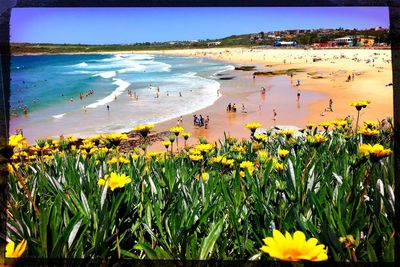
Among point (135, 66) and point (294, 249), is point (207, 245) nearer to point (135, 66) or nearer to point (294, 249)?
point (294, 249)

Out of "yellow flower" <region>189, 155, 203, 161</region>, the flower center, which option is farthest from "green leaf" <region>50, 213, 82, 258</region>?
"yellow flower" <region>189, 155, 203, 161</region>

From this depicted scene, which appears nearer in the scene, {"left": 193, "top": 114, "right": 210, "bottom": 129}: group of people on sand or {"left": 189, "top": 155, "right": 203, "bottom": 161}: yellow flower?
{"left": 189, "top": 155, "right": 203, "bottom": 161}: yellow flower

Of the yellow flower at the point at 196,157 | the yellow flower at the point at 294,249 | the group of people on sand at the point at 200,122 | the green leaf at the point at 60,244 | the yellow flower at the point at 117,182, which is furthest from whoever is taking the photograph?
the group of people on sand at the point at 200,122

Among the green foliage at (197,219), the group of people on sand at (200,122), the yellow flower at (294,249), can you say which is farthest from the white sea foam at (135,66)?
the yellow flower at (294,249)

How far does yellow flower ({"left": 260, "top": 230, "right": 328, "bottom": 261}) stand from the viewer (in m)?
0.41

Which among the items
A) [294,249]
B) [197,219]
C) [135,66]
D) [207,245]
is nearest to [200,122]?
[197,219]

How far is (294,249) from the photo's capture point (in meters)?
0.43

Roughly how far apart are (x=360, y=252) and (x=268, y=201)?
29 centimetres

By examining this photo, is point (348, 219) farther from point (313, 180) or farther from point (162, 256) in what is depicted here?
point (162, 256)

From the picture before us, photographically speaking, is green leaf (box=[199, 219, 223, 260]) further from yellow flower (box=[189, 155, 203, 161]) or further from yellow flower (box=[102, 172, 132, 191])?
yellow flower (box=[189, 155, 203, 161])

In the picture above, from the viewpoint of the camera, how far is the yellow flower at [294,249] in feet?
1.35

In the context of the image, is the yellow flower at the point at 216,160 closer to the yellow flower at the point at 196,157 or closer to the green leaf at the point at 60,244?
the yellow flower at the point at 196,157

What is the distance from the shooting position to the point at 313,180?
952mm

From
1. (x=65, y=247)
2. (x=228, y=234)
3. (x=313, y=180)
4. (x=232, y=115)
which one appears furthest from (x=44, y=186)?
(x=232, y=115)
